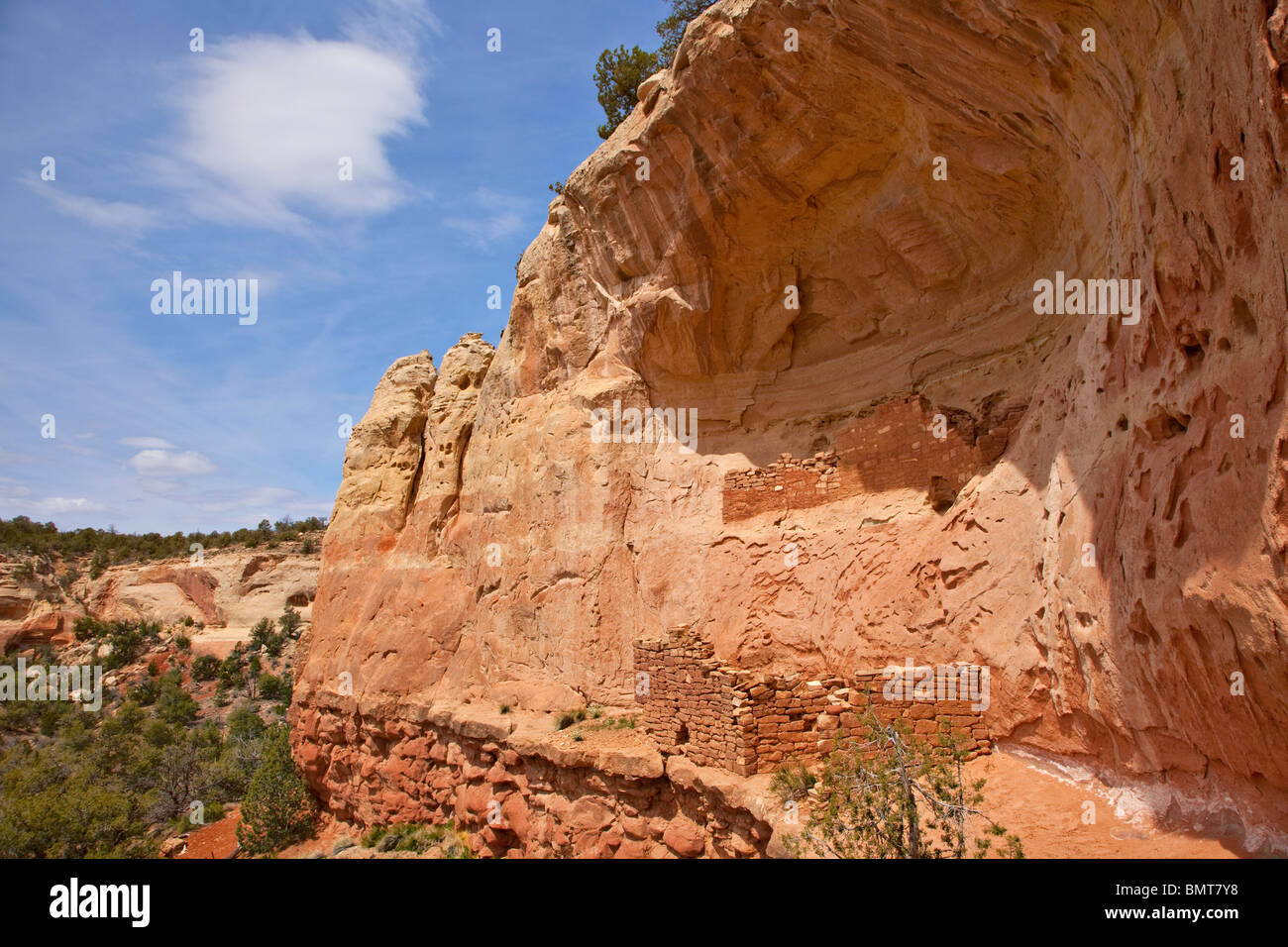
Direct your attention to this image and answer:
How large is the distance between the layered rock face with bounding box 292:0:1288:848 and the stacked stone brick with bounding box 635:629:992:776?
63 centimetres

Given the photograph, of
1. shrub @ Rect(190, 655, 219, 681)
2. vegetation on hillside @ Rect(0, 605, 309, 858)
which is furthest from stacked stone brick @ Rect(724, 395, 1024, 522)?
shrub @ Rect(190, 655, 219, 681)

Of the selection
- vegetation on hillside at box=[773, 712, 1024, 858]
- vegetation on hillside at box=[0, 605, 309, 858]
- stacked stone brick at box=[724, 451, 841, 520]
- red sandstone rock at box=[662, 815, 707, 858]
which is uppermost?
stacked stone brick at box=[724, 451, 841, 520]

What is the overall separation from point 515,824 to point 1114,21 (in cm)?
1070

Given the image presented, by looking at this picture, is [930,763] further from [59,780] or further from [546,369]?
[59,780]

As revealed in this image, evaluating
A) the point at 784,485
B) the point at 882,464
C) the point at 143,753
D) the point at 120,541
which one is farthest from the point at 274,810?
the point at 120,541

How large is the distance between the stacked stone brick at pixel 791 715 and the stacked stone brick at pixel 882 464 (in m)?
2.95

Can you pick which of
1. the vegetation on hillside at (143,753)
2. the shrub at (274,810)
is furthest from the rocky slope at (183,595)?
the shrub at (274,810)

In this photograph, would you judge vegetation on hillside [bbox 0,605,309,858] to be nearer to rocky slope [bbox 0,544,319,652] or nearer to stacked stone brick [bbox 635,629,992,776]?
rocky slope [bbox 0,544,319,652]

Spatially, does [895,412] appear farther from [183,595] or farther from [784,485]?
[183,595]

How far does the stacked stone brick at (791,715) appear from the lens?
755 centimetres

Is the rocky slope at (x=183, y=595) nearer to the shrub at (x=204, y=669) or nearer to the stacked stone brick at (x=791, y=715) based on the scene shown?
the shrub at (x=204, y=669)

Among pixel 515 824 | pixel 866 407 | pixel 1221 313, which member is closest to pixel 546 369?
pixel 866 407

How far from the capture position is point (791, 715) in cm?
790

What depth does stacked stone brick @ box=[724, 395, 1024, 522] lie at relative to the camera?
9.54 meters
